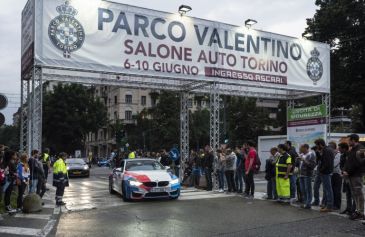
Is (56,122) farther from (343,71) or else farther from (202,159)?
(202,159)

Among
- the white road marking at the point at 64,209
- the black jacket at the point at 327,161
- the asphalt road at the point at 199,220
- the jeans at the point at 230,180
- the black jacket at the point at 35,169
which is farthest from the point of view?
the jeans at the point at 230,180

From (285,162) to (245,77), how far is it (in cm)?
705

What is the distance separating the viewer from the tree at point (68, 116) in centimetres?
5588

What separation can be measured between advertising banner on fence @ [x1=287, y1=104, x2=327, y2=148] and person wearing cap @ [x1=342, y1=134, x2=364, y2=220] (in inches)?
334

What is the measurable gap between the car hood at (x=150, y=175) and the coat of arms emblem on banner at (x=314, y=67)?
1020 centimetres

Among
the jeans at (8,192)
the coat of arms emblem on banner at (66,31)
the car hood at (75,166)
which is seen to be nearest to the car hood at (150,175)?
the jeans at (8,192)

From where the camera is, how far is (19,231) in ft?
32.4

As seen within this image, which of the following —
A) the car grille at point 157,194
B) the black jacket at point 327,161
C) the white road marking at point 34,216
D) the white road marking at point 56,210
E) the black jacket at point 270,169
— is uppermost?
the black jacket at point 327,161

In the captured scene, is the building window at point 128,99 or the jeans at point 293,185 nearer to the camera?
the jeans at point 293,185

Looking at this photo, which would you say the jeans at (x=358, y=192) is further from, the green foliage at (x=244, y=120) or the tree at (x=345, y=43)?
the green foliage at (x=244, y=120)

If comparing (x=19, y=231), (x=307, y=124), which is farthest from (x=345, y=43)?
(x=19, y=231)

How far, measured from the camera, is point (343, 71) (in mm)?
44062

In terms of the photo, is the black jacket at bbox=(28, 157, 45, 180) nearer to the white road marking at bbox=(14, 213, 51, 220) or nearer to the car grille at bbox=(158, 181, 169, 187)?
the white road marking at bbox=(14, 213, 51, 220)

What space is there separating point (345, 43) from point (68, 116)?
3212 cm
